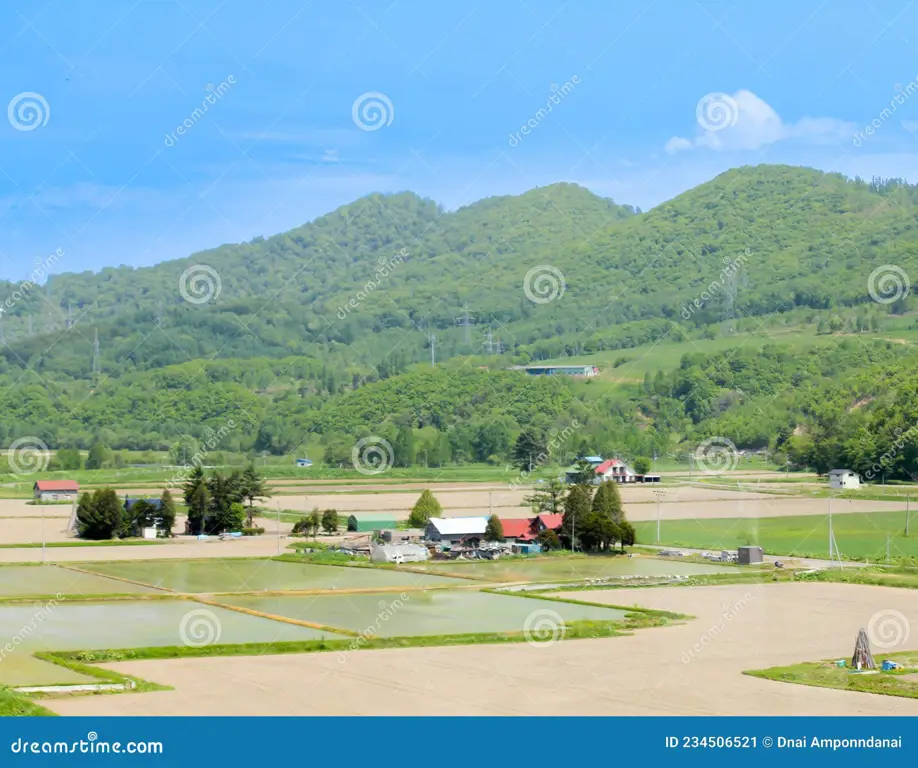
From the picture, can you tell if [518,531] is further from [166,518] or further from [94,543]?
[94,543]

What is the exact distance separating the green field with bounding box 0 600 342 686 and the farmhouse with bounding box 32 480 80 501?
3831 centimetres

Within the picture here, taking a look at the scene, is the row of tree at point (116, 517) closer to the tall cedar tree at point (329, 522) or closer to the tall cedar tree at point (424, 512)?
the tall cedar tree at point (329, 522)

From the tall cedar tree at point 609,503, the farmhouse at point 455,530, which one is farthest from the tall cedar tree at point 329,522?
the tall cedar tree at point 609,503

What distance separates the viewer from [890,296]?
14250 centimetres

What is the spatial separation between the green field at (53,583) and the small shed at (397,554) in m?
8.93

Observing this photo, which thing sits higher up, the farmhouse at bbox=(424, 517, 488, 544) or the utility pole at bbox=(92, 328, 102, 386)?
the utility pole at bbox=(92, 328, 102, 386)

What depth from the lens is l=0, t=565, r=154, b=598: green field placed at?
112 feet

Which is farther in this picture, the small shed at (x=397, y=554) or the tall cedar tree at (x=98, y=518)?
the tall cedar tree at (x=98, y=518)

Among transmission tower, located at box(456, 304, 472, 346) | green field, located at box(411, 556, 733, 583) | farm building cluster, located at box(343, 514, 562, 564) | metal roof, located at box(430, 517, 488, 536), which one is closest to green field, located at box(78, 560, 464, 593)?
green field, located at box(411, 556, 733, 583)

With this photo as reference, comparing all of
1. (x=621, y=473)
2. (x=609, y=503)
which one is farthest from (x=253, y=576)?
(x=621, y=473)

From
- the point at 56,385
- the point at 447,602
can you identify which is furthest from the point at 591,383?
the point at 447,602

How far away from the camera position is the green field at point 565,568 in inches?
1521

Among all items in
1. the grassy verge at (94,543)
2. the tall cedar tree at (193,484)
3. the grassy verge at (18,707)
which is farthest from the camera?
the tall cedar tree at (193,484)

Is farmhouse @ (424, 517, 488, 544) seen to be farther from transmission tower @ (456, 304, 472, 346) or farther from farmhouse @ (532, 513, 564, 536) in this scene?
transmission tower @ (456, 304, 472, 346)
